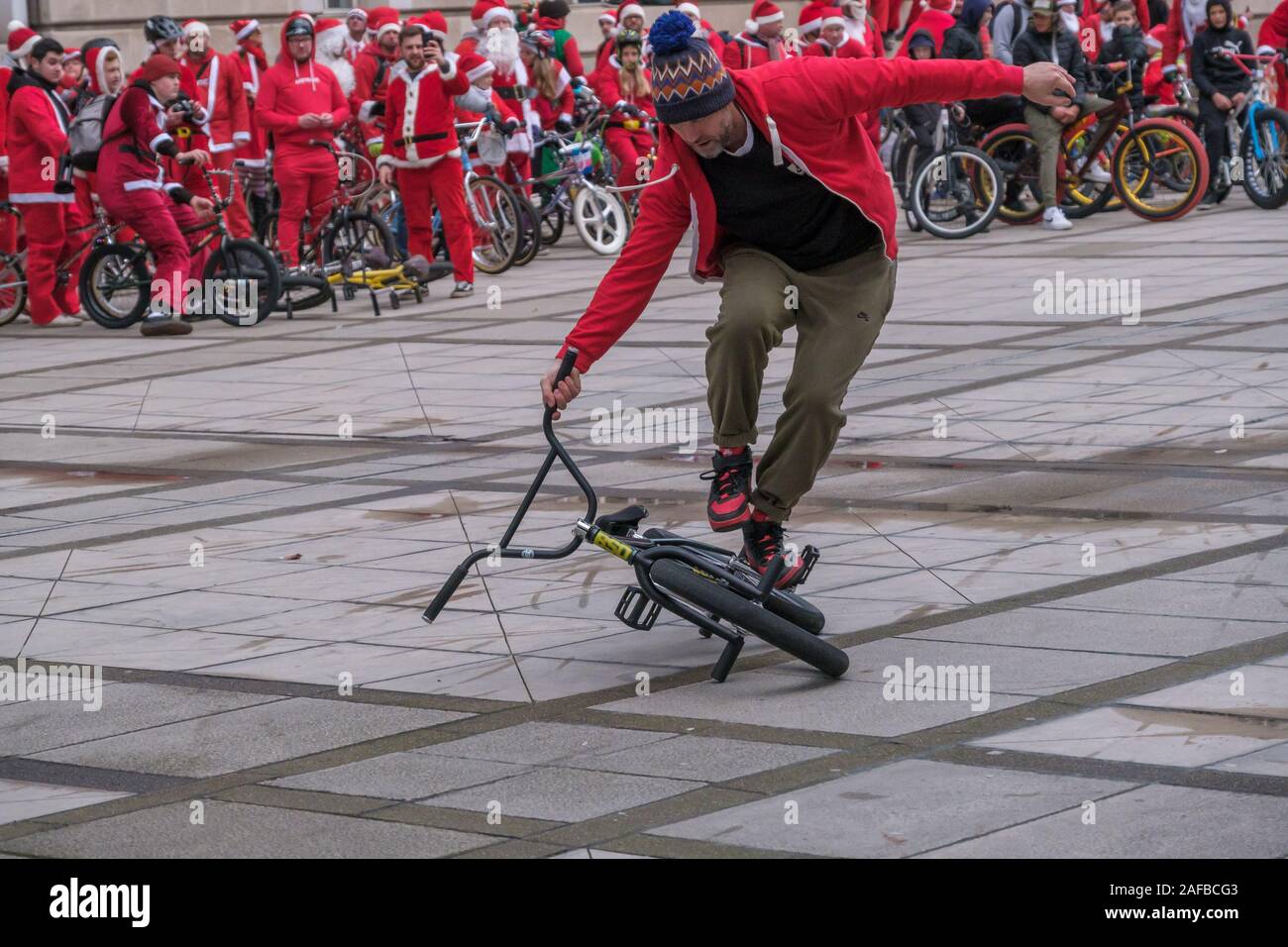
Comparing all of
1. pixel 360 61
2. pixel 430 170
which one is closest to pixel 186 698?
pixel 430 170

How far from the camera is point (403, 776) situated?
4.88 metres

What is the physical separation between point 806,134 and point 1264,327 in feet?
20.1

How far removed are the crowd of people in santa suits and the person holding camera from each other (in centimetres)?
2

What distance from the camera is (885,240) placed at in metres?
6.22

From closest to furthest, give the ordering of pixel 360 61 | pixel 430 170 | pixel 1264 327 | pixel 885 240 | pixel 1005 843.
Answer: pixel 1005 843
pixel 885 240
pixel 1264 327
pixel 430 170
pixel 360 61

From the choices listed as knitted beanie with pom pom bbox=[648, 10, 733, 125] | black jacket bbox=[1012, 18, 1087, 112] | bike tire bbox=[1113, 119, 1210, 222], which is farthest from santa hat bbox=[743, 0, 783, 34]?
knitted beanie with pom pom bbox=[648, 10, 733, 125]

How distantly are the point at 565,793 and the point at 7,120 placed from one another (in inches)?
508

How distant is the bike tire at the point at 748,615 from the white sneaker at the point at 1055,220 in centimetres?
1277

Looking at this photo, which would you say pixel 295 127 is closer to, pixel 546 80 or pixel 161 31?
pixel 161 31

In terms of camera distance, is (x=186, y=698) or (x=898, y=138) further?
(x=898, y=138)

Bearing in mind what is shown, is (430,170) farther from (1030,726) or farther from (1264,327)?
(1030,726)

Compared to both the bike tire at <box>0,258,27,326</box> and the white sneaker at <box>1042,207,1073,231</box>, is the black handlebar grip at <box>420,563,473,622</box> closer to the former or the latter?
the bike tire at <box>0,258,27,326</box>

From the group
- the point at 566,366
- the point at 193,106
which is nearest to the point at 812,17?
the point at 193,106

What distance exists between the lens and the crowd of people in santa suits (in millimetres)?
15008
